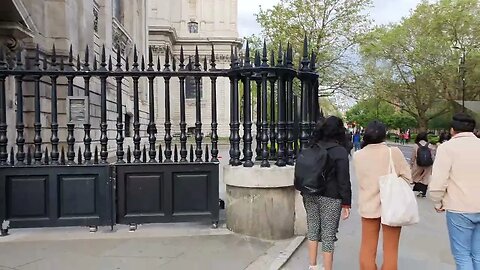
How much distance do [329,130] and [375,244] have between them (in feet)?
4.43

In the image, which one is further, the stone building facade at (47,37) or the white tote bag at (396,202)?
the stone building facade at (47,37)

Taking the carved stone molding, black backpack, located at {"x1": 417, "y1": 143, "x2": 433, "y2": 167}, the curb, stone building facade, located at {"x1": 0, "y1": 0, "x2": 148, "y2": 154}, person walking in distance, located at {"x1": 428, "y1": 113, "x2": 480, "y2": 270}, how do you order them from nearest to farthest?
1. person walking in distance, located at {"x1": 428, "y1": 113, "x2": 480, "y2": 270}
2. the curb
3. stone building facade, located at {"x1": 0, "y1": 0, "x2": 148, "y2": 154}
4. black backpack, located at {"x1": 417, "y1": 143, "x2": 433, "y2": 167}
5. the carved stone molding

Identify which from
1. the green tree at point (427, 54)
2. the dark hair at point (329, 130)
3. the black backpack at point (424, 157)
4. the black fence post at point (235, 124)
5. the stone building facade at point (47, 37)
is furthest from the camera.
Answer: the green tree at point (427, 54)

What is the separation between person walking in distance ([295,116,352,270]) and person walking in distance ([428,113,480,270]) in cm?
98

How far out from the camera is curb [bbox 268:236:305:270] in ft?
19.1

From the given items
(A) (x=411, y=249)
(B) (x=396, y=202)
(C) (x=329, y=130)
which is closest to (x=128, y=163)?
(C) (x=329, y=130)

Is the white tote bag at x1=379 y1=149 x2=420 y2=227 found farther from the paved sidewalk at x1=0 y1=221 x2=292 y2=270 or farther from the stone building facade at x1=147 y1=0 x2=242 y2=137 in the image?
the stone building facade at x1=147 y1=0 x2=242 y2=137

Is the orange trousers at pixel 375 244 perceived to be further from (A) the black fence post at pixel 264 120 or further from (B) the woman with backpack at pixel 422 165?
(B) the woman with backpack at pixel 422 165

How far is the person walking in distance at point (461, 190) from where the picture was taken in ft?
15.1

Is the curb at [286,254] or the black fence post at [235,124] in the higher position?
the black fence post at [235,124]

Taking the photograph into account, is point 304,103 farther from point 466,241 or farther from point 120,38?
point 120,38

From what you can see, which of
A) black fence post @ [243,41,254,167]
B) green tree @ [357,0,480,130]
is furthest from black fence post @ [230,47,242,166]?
green tree @ [357,0,480,130]

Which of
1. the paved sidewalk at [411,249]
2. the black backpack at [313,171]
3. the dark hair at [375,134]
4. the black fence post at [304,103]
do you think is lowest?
the paved sidewalk at [411,249]

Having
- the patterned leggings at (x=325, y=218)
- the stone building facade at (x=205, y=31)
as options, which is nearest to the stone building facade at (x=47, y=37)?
the patterned leggings at (x=325, y=218)
